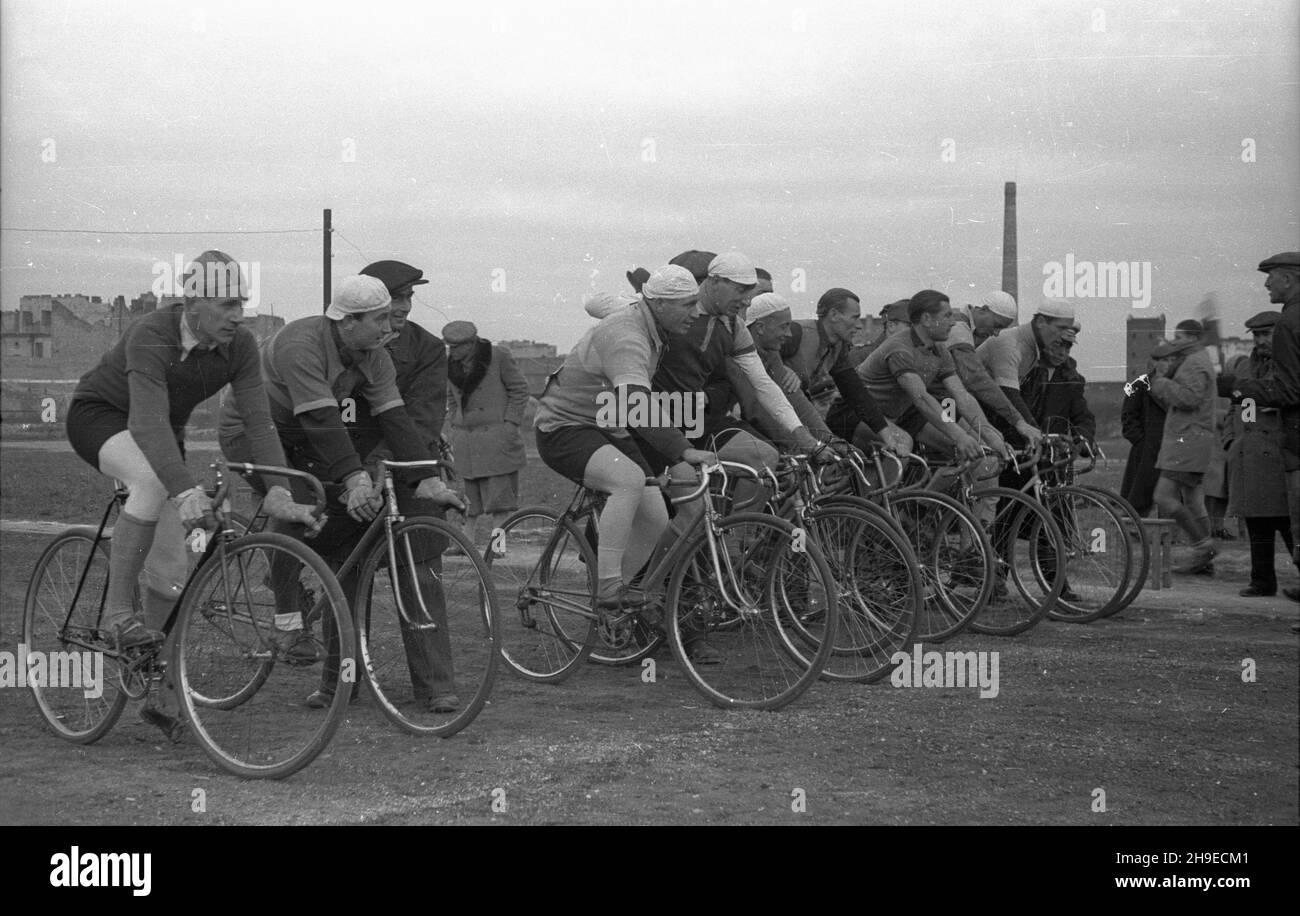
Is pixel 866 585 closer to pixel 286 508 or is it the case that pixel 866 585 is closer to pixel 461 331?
pixel 286 508

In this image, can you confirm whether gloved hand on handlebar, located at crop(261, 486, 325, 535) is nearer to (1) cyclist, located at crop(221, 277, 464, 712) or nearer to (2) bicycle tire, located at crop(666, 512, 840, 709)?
(1) cyclist, located at crop(221, 277, 464, 712)

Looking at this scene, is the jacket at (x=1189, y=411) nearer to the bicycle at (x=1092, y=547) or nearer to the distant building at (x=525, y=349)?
the bicycle at (x=1092, y=547)

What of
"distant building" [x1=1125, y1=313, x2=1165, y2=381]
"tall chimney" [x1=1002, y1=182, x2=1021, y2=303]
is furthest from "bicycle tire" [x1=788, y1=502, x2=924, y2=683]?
"distant building" [x1=1125, y1=313, x2=1165, y2=381]

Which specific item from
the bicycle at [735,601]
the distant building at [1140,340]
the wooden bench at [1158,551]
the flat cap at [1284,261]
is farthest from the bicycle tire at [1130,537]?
the distant building at [1140,340]

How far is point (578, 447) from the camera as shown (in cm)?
711

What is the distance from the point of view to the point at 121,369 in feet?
19.7

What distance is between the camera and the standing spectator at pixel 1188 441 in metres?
11.5

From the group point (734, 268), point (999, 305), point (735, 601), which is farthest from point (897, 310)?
point (735, 601)

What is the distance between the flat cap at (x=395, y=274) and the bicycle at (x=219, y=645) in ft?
4.21

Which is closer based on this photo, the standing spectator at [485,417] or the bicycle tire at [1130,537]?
the bicycle tire at [1130,537]

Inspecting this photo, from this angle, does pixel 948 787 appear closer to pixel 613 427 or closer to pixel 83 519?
pixel 613 427
